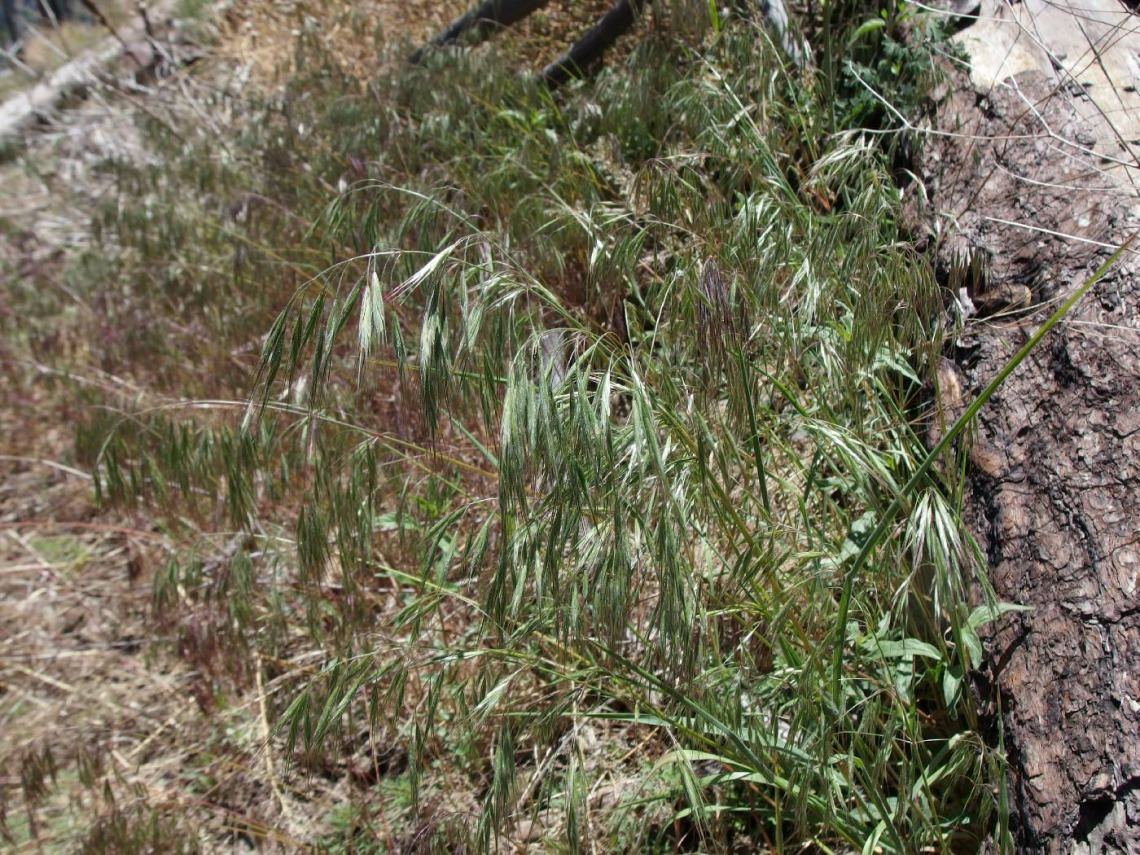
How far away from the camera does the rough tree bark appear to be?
1.38m

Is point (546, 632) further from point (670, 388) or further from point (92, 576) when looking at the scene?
point (92, 576)

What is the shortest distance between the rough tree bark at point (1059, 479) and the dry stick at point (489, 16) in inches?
80.8

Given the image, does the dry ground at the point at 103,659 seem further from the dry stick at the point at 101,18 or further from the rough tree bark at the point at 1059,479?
the rough tree bark at the point at 1059,479

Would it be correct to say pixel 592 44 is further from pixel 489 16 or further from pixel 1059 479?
pixel 1059 479

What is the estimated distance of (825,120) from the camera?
2627 mm

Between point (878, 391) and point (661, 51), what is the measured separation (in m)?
1.51

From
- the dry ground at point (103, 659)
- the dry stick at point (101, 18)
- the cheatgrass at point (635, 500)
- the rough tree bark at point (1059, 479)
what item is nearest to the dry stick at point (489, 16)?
the dry ground at point (103, 659)

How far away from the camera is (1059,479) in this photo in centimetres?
162

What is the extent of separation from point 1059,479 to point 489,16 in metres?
2.97

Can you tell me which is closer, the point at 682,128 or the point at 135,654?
the point at 682,128

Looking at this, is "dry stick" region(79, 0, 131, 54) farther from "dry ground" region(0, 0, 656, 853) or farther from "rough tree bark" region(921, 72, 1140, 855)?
"rough tree bark" region(921, 72, 1140, 855)

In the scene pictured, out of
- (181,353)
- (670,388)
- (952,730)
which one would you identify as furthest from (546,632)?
(181,353)

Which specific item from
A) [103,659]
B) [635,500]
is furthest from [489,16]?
[635,500]

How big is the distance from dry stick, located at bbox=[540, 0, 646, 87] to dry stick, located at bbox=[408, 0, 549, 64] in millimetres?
255
